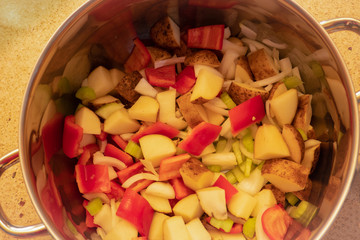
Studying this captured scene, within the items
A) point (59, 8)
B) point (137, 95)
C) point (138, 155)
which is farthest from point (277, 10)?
point (59, 8)

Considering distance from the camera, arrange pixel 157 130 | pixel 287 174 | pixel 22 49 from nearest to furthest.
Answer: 1. pixel 287 174
2. pixel 157 130
3. pixel 22 49

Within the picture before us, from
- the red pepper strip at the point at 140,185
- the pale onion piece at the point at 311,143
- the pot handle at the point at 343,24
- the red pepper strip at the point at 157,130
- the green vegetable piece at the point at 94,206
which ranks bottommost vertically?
the green vegetable piece at the point at 94,206

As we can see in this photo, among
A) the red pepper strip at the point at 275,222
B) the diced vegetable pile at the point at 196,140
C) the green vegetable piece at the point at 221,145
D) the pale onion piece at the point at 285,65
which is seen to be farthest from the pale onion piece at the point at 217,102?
the red pepper strip at the point at 275,222

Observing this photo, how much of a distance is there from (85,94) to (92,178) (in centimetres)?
26

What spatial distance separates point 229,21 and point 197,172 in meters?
0.48

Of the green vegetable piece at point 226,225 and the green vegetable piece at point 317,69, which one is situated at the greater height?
the green vegetable piece at point 317,69

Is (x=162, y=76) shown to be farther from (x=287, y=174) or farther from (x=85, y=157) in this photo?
(x=287, y=174)

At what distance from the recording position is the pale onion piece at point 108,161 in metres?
1.01

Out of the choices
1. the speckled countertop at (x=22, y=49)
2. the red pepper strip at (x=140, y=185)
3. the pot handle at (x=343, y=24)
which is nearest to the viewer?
the pot handle at (x=343, y=24)

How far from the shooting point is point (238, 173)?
1018 mm

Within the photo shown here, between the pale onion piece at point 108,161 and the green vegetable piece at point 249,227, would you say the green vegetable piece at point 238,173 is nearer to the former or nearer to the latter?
the green vegetable piece at point 249,227

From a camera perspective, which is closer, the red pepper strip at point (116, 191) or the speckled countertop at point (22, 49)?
the red pepper strip at point (116, 191)

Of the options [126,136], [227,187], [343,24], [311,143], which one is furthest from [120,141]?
[343,24]

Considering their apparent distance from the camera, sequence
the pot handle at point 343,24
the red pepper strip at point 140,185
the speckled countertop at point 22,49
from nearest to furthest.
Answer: the pot handle at point 343,24
the red pepper strip at point 140,185
the speckled countertop at point 22,49
